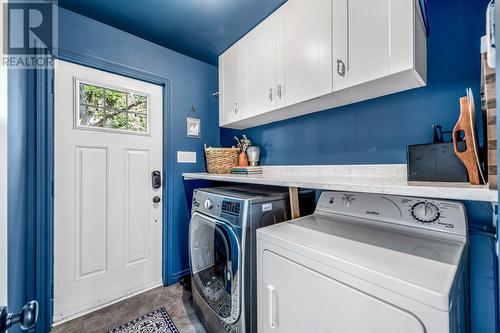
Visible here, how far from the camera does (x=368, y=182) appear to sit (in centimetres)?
102

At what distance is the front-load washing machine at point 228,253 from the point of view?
1.21 meters

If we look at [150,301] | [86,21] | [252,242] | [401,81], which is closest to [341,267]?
[252,242]

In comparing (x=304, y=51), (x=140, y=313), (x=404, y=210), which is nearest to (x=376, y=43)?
(x=304, y=51)

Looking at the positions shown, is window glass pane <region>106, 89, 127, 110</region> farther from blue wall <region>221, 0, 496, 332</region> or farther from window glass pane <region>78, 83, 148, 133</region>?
blue wall <region>221, 0, 496, 332</region>

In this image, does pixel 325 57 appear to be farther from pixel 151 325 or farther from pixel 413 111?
pixel 151 325

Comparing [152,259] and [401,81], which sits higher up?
[401,81]

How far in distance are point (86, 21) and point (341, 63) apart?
2.05m

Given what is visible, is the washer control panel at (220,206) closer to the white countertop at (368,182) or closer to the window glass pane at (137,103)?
the white countertop at (368,182)

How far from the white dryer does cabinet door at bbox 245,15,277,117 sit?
3.21 ft

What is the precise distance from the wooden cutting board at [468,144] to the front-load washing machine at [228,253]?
894 millimetres

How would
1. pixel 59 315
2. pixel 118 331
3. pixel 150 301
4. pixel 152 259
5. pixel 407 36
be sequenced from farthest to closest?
pixel 152 259, pixel 150 301, pixel 59 315, pixel 118 331, pixel 407 36

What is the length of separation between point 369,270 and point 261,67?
62.7 inches

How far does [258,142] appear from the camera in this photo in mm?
2268

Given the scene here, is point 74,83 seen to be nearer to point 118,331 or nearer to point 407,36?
point 118,331
